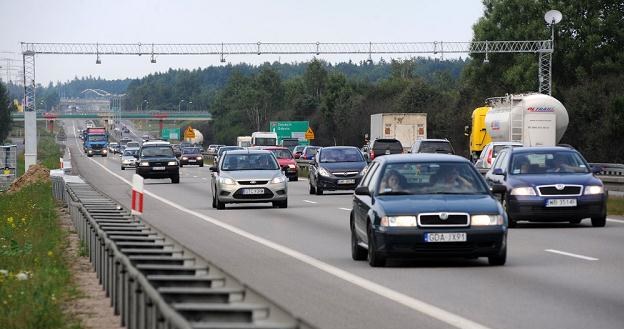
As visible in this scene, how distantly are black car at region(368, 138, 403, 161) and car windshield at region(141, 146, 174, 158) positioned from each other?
10.4 meters

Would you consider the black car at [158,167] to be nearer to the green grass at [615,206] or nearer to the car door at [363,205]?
the green grass at [615,206]

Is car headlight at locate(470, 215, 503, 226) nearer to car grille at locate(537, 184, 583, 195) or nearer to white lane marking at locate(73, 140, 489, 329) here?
white lane marking at locate(73, 140, 489, 329)

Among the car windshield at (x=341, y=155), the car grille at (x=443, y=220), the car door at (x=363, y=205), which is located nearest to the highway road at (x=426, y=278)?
the car door at (x=363, y=205)

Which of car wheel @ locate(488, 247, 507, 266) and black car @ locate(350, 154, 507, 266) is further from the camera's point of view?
car wheel @ locate(488, 247, 507, 266)

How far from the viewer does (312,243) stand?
22500 mm

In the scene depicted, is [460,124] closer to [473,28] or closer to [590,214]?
[473,28]

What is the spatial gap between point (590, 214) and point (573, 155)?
120 cm

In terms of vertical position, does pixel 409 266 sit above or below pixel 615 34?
below

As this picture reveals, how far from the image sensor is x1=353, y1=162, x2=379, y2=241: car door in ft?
59.2

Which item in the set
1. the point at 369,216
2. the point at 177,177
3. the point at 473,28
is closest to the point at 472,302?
the point at 369,216

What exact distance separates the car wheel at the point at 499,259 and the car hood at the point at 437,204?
58 centimetres

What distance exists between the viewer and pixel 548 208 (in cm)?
2583

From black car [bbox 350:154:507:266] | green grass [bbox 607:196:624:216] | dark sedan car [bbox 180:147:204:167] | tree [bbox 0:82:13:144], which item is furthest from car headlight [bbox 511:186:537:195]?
tree [bbox 0:82:13:144]

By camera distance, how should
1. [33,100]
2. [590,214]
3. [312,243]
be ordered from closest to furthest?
[312,243] < [590,214] < [33,100]
